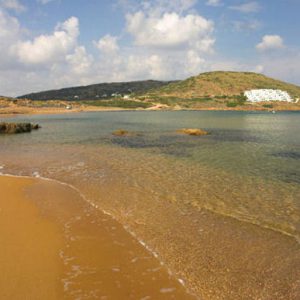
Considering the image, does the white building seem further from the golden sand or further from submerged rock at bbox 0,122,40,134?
the golden sand

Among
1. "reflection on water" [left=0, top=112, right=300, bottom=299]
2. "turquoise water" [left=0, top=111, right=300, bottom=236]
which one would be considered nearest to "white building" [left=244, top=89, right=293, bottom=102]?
"turquoise water" [left=0, top=111, right=300, bottom=236]

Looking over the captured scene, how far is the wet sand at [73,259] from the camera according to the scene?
22.6 ft

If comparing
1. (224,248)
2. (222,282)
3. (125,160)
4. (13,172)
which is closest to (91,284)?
(222,282)

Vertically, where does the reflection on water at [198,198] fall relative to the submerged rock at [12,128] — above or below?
below

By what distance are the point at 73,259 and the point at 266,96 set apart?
195m

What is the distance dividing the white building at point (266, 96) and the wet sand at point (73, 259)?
181167 millimetres

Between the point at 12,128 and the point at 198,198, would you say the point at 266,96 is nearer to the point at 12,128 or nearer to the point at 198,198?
the point at 12,128

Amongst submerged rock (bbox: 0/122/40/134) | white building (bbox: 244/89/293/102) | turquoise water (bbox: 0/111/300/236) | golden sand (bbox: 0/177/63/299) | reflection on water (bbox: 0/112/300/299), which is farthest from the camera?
white building (bbox: 244/89/293/102)

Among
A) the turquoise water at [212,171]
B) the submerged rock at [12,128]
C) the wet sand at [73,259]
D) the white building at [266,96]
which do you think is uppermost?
the white building at [266,96]

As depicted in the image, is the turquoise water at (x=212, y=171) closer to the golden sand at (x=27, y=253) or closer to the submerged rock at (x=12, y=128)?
the golden sand at (x=27, y=253)

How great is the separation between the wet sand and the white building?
594 feet

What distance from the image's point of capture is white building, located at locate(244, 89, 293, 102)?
183 meters

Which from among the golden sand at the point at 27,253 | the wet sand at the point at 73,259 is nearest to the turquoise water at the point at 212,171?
the wet sand at the point at 73,259

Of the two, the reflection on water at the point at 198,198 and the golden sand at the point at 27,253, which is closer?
the golden sand at the point at 27,253
